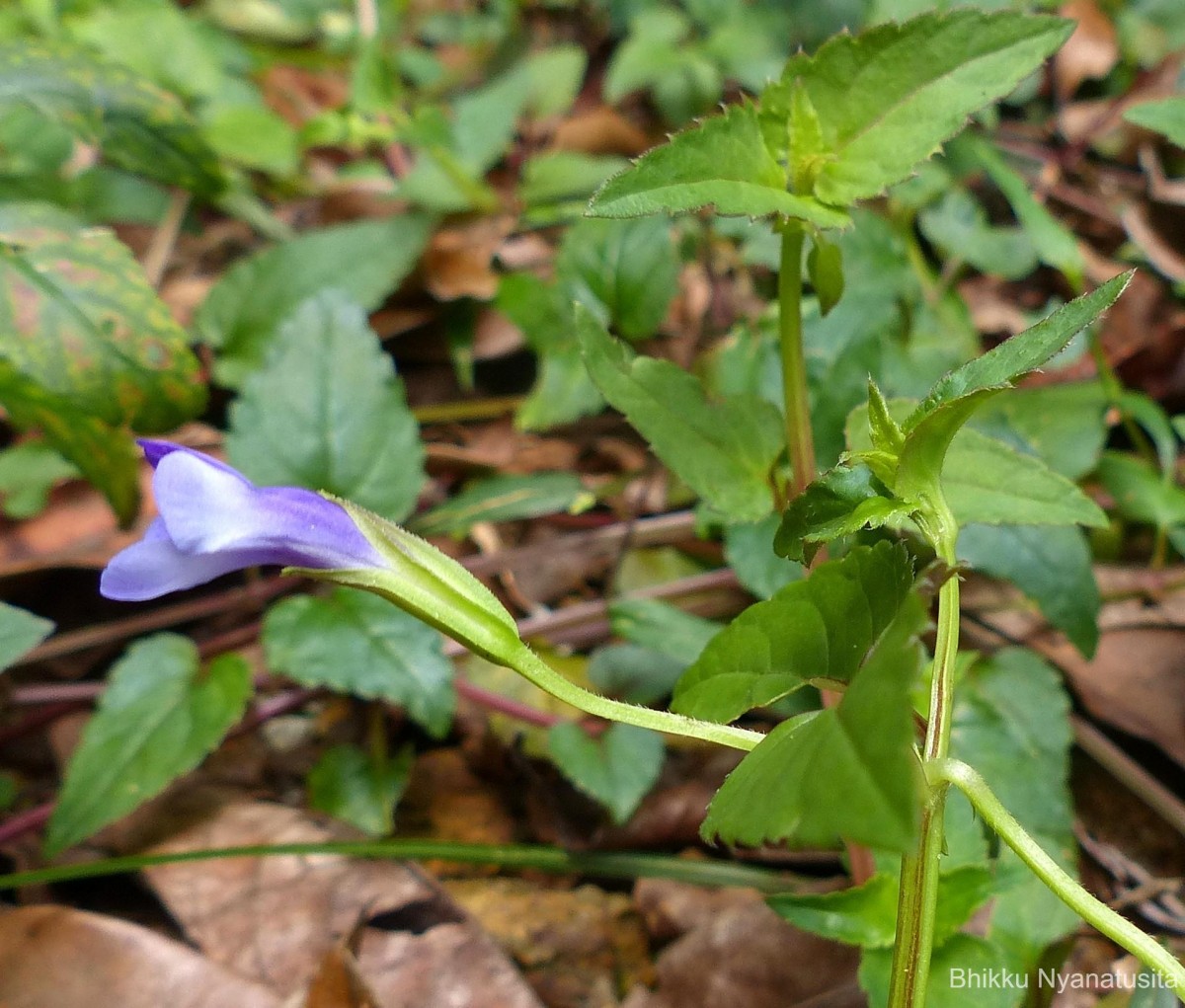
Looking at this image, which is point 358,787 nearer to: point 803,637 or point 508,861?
point 508,861

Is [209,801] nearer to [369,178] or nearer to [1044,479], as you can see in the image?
[1044,479]

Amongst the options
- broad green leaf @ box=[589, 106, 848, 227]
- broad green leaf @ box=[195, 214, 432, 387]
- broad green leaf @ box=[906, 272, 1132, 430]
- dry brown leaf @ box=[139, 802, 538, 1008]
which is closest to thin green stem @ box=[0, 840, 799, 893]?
dry brown leaf @ box=[139, 802, 538, 1008]

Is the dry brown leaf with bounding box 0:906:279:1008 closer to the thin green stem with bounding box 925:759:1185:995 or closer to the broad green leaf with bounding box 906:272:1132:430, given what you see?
the thin green stem with bounding box 925:759:1185:995

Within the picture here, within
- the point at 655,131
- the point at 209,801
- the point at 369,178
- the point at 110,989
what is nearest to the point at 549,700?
the point at 209,801

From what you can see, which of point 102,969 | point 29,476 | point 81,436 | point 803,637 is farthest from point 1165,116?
point 29,476

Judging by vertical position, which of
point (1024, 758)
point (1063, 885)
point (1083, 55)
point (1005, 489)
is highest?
point (1083, 55)

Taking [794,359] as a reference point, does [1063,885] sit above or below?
below
